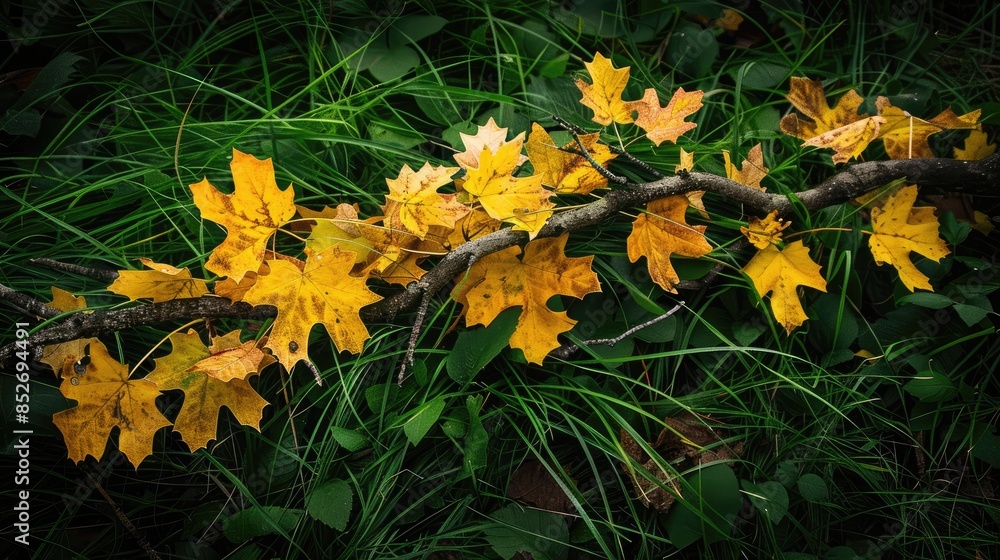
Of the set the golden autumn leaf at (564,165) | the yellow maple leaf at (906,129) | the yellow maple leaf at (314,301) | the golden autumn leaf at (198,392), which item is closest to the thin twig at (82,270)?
the golden autumn leaf at (198,392)

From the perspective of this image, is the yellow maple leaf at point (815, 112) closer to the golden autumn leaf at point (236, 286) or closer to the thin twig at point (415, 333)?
the thin twig at point (415, 333)

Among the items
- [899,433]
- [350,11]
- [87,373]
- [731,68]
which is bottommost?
[899,433]

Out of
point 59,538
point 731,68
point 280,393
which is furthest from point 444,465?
point 731,68

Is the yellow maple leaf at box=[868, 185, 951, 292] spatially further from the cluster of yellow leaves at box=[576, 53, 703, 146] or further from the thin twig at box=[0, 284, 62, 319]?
the thin twig at box=[0, 284, 62, 319]

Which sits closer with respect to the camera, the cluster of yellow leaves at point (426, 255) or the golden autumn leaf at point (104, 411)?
the cluster of yellow leaves at point (426, 255)

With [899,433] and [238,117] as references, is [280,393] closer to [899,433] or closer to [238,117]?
[238,117]

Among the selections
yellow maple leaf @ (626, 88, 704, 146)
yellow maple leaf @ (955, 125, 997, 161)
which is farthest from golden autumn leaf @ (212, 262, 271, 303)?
yellow maple leaf @ (955, 125, 997, 161)

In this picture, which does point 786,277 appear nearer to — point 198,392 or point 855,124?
point 855,124
